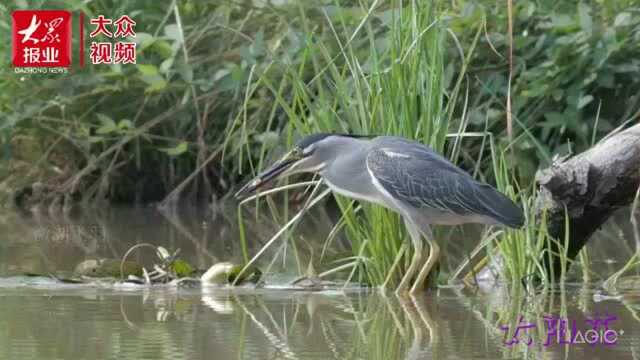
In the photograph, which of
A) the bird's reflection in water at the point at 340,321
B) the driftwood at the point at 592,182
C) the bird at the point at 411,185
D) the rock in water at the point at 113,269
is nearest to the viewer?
the bird's reflection in water at the point at 340,321

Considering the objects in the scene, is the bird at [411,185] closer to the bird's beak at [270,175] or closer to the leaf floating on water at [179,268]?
the bird's beak at [270,175]

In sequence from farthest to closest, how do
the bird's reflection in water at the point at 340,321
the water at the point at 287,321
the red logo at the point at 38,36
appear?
the red logo at the point at 38,36, the bird's reflection in water at the point at 340,321, the water at the point at 287,321

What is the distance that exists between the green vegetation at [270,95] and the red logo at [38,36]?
0.11m

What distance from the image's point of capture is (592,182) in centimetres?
593

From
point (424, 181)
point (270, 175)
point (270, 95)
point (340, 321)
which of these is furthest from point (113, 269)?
point (270, 95)

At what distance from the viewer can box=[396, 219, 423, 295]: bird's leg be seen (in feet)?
19.3

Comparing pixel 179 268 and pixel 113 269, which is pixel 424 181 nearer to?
pixel 179 268

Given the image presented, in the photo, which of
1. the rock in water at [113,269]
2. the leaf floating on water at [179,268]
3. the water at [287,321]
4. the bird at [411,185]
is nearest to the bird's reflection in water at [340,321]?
the water at [287,321]

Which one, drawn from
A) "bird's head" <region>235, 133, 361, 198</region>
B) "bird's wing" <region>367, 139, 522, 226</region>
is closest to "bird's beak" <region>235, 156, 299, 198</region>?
"bird's head" <region>235, 133, 361, 198</region>

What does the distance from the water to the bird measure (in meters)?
0.29

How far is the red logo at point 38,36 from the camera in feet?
36.4

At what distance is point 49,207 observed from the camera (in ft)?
37.8

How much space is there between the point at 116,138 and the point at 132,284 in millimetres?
5065

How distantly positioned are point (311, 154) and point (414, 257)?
610 millimetres
